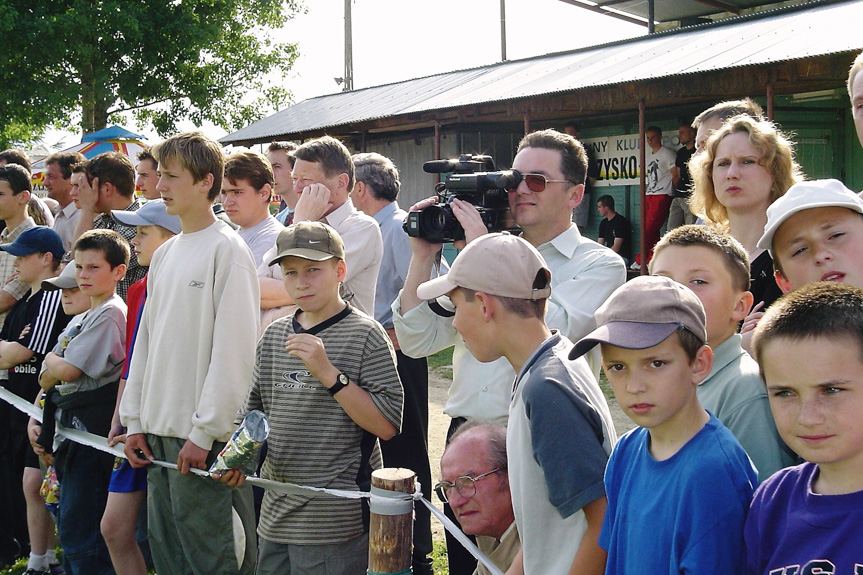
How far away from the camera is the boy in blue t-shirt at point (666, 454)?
1757mm

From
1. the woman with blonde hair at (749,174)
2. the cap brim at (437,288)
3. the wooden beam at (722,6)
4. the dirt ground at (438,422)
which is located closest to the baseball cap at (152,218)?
the cap brim at (437,288)

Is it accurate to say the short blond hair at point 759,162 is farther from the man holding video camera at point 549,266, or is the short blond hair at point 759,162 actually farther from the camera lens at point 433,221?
the camera lens at point 433,221

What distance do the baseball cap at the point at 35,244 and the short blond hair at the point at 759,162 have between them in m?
3.74

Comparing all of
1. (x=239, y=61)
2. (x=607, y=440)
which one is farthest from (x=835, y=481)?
(x=239, y=61)

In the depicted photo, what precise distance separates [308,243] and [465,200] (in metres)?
0.68

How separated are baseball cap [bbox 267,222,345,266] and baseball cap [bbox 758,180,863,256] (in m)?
1.66

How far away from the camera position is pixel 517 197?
10.4 ft

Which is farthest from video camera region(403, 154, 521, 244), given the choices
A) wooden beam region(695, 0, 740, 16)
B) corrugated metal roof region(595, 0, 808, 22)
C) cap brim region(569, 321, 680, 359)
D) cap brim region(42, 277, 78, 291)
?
corrugated metal roof region(595, 0, 808, 22)

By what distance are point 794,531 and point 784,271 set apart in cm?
97

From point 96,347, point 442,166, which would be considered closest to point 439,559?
point 96,347

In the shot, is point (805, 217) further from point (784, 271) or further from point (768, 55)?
point (768, 55)

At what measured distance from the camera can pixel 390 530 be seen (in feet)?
8.96

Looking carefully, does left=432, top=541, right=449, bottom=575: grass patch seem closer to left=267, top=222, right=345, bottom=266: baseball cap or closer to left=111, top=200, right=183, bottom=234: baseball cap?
left=267, top=222, right=345, bottom=266: baseball cap

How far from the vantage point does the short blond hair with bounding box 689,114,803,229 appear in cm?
303
